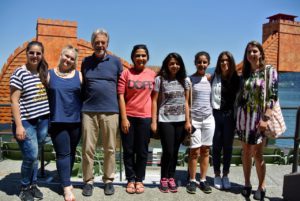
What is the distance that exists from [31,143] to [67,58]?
85 cm

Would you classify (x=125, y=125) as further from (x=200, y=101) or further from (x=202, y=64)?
(x=202, y=64)

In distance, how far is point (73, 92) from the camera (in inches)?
115

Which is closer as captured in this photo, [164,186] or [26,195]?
[26,195]

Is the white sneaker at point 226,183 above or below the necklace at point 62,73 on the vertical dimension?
below

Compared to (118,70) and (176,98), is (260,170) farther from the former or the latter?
(118,70)

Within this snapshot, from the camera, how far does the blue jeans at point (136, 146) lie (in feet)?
10.1

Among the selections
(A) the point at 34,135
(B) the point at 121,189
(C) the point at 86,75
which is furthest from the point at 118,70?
(B) the point at 121,189

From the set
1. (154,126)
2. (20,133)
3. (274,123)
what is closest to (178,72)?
(154,126)

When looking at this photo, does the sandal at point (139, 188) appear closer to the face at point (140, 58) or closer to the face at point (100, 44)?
the face at point (140, 58)

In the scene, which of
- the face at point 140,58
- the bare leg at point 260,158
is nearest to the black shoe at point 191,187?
the bare leg at point 260,158

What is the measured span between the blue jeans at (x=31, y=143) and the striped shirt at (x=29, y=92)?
0.24 feet

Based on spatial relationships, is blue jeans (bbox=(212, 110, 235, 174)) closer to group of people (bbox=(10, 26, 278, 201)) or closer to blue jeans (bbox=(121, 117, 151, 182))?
group of people (bbox=(10, 26, 278, 201))

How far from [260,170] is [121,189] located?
4.73ft

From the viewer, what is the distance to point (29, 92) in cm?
275
